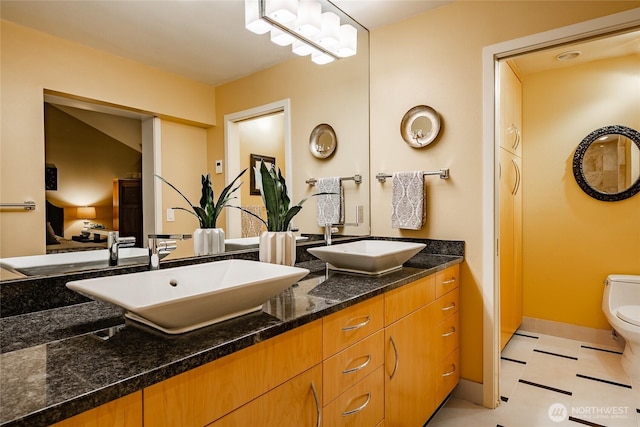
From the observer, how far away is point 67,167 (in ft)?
3.44

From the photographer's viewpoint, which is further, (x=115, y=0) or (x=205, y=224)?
(x=205, y=224)

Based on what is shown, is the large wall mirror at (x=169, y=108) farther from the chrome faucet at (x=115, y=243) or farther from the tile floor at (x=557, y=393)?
the tile floor at (x=557, y=393)

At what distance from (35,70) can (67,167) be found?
30 centimetres

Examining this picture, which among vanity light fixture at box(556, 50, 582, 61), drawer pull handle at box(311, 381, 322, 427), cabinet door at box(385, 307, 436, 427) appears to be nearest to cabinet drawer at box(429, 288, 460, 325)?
cabinet door at box(385, 307, 436, 427)

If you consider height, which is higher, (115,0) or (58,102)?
(115,0)

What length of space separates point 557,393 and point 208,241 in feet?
7.31

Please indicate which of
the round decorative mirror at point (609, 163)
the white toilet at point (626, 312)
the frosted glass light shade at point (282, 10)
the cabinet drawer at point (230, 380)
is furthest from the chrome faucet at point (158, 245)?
the round decorative mirror at point (609, 163)

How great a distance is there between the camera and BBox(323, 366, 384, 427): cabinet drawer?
1149 millimetres

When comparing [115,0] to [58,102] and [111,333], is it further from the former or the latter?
[111,333]

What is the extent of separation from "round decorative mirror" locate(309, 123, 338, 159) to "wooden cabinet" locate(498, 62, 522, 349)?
1.23 meters

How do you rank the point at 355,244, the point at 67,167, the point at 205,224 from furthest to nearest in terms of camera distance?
the point at 355,244 < the point at 205,224 < the point at 67,167

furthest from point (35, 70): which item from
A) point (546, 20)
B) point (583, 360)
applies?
point (583, 360)

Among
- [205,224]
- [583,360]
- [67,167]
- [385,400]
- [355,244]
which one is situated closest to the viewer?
[67,167]

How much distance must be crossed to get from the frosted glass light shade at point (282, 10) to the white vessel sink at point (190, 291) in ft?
4.12
